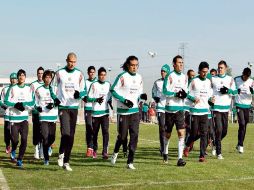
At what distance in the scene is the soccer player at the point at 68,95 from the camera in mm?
11680

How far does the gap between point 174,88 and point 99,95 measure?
3.33 m

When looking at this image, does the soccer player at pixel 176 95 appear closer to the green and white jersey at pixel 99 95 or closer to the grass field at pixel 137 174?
the grass field at pixel 137 174

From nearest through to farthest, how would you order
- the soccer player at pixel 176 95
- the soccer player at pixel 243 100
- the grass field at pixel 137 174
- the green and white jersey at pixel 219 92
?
1. the grass field at pixel 137 174
2. the soccer player at pixel 176 95
3. the green and white jersey at pixel 219 92
4. the soccer player at pixel 243 100

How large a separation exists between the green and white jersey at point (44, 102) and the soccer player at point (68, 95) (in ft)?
5.24

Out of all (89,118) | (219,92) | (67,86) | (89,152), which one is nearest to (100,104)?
(89,118)

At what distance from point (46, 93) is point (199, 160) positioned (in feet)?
14.6

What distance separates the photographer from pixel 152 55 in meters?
38.1

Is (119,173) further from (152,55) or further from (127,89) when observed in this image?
(152,55)

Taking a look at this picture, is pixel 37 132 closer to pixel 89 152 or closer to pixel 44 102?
pixel 89 152

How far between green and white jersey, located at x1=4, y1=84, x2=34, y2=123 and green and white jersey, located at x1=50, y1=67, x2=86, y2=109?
1406 mm

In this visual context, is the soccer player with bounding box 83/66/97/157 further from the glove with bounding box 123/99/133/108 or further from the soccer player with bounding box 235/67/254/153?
the soccer player with bounding box 235/67/254/153

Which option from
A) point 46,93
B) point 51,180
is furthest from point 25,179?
point 46,93

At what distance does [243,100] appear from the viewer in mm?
16438

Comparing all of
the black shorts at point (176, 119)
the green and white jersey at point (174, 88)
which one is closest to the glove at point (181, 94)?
the green and white jersey at point (174, 88)
